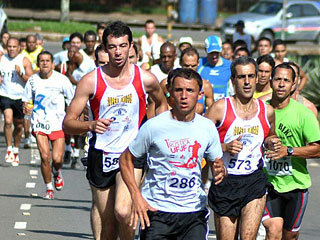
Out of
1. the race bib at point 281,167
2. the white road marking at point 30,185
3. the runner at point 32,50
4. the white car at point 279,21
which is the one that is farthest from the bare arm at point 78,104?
the white car at point 279,21

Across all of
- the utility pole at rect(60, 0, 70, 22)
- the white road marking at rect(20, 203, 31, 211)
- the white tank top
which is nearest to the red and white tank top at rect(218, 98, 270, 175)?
the white road marking at rect(20, 203, 31, 211)

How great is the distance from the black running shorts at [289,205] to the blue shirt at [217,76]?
4960 mm

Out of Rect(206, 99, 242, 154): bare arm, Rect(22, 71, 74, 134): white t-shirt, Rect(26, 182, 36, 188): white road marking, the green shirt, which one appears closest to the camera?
Rect(206, 99, 242, 154): bare arm

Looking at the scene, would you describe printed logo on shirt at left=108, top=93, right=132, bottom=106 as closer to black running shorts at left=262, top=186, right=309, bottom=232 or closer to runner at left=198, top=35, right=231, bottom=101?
black running shorts at left=262, top=186, right=309, bottom=232

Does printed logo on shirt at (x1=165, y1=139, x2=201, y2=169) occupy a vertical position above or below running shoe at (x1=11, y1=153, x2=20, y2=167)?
above

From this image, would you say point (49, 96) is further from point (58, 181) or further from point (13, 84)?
point (13, 84)

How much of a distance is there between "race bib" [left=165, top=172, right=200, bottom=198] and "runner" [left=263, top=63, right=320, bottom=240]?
1.54 metres

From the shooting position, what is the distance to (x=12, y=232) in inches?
378

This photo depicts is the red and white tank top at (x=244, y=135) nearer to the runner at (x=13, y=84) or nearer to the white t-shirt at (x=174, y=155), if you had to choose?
the white t-shirt at (x=174, y=155)

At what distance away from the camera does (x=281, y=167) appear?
762 cm

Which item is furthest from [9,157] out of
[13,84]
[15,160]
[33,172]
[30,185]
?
[30,185]

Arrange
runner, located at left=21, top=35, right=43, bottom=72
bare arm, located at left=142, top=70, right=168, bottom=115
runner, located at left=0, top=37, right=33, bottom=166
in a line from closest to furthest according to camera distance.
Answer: bare arm, located at left=142, top=70, right=168, bottom=115 → runner, located at left=0, top=37, right=33, bottom=166 → runner, located at left=21, top=35, right=43, bottom=72

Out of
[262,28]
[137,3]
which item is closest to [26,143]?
[262,28]

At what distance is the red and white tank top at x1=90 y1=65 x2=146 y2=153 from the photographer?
6.97 metres
